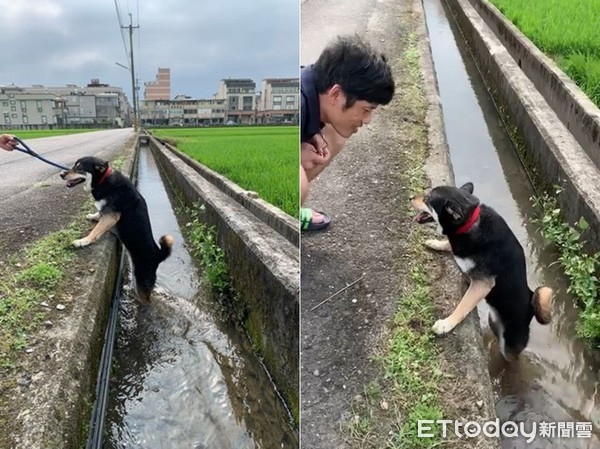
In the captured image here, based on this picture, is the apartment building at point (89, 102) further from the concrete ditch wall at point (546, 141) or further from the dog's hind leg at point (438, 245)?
the concrete ditch wall at point (546, 141)

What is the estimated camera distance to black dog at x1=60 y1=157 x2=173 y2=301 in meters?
2.76

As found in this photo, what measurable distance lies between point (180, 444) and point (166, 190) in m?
5.50

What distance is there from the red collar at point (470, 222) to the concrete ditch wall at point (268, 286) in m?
0.52

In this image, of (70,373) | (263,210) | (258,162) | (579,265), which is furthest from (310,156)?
(258,162)

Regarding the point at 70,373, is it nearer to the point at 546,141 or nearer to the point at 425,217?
the point at 425,217

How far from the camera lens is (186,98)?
2215 millimetres

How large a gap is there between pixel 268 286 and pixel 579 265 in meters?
1.13

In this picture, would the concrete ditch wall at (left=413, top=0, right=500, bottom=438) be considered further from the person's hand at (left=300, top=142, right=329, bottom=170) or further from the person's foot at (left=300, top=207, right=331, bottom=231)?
the person's hand at (left=300, top=142, right=329, bottom=170)

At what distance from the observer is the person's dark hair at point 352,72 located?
0.85 meters

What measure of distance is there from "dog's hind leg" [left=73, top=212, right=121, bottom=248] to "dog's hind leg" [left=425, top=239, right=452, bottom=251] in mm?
1668

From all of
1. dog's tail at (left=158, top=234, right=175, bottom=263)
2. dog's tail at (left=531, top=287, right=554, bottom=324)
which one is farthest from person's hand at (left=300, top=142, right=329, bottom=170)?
dog's tail at (left=158, top=234, right=175, bottom=263)

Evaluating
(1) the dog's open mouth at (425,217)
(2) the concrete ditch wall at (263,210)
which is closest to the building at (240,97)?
(2) the concrete ditch wall at (263,210)

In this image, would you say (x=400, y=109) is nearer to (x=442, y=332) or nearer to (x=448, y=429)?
(x=442, y=332)

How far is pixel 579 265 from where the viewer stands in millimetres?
1869
